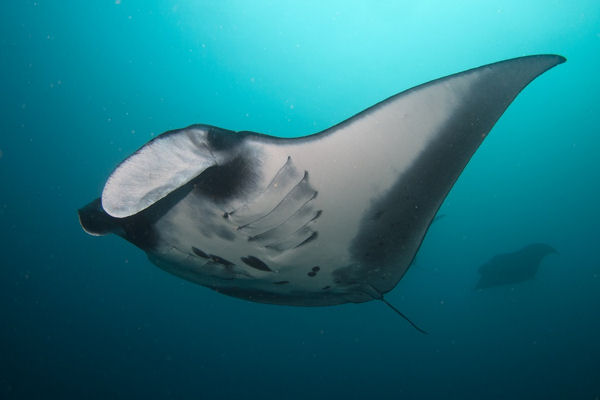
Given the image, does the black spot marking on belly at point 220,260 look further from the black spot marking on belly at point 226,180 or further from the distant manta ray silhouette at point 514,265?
the distant manta ray silhouette at point 514,265

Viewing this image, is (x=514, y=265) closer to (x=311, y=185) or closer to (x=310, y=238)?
(x=310, y=238)

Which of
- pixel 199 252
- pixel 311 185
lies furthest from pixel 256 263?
pixel 311 185

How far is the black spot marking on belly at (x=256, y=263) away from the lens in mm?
1979

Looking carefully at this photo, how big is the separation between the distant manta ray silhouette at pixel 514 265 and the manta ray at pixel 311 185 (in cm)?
1159

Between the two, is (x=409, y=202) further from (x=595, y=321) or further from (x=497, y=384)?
(x=595, y=321)

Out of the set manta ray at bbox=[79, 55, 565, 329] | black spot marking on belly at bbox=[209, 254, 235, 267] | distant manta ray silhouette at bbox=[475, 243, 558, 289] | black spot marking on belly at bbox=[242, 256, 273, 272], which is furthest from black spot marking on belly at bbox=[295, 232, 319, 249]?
distant manta ray silhouette at bbox=[475, 243, 558, 289]

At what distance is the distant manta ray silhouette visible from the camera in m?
10.9

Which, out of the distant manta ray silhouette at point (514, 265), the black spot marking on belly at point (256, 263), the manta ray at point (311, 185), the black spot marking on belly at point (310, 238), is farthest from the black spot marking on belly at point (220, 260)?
the distant manta ray silhouette at point (514, 265)

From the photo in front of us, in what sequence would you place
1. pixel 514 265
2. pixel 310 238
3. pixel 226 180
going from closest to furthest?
pixel 226 180
pixel 310 238
pixel 514 265

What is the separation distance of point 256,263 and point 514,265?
1308 cm

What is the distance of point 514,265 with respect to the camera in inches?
466

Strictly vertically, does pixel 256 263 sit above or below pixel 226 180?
below

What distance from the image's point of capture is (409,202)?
175 centimetres

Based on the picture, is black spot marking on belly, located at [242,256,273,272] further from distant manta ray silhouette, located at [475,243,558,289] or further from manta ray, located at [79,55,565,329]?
distant manta ray silhouette, located at [475,243,558,289]
